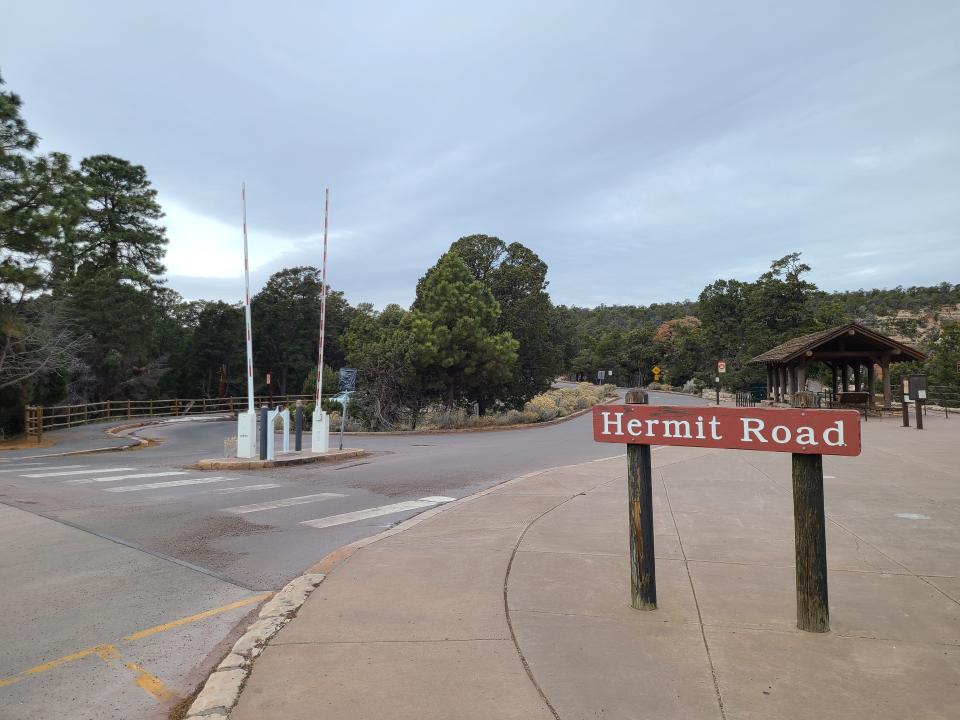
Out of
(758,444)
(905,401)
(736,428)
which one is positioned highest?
(736,428)

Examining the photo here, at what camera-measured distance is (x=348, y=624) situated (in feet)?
14.5

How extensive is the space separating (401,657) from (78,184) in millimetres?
26917

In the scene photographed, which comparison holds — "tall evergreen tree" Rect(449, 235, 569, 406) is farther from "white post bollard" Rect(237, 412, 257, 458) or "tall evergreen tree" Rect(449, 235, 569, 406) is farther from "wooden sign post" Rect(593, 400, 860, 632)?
"wooden sign post" Rect(593, 400, 860, 632)

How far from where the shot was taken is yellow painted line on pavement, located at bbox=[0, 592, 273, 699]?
3.78m

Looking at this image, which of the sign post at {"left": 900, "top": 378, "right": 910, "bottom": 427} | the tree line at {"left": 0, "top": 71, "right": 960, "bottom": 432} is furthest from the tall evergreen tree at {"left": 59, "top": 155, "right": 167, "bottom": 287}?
the sign post at {"left": 900, "top": 378, "right": 910, "bottom": 427}

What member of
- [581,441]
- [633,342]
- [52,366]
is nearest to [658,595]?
[581,441]

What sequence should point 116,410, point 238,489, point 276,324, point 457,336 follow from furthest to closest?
point 276,324
point 116,410
point 457,336
point 238,489

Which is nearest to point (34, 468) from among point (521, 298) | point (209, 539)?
point (209, 539)

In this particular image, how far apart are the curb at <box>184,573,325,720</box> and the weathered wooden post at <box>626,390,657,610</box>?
253 cm

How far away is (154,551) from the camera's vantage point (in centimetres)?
687

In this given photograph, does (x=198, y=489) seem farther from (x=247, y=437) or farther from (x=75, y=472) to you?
(x=75, y=472)

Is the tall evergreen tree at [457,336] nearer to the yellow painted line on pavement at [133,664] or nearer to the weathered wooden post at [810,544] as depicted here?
the yellow painted line on pavement at [133,664]

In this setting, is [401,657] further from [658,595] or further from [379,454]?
[379,454]

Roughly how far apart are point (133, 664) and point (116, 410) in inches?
1587
